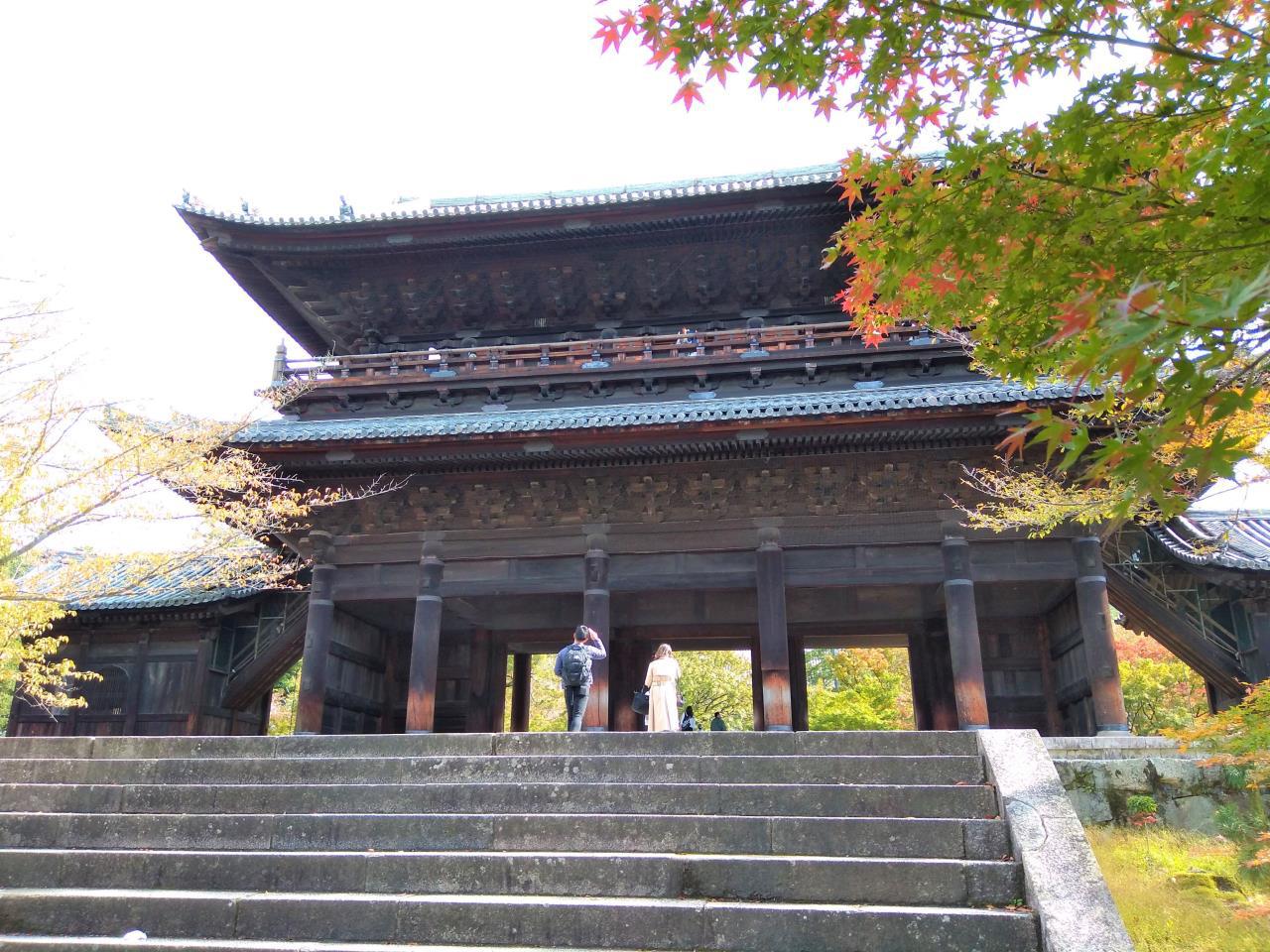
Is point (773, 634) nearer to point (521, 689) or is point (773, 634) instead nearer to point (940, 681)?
point (940, 681)

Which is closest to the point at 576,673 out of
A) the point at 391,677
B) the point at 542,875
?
the point at 542,875

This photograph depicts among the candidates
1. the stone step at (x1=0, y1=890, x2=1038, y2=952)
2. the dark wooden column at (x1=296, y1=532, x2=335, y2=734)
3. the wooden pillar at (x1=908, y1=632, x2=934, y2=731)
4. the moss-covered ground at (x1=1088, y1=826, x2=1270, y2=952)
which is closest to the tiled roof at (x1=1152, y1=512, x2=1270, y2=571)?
the wooden pillar at (x1=908, y1=632, x2=934, y2=731)

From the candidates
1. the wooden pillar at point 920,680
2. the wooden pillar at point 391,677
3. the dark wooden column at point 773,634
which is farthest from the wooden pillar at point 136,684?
the wooden pillar at point 920,680

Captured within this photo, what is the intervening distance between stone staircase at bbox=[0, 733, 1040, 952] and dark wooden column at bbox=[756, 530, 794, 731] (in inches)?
209

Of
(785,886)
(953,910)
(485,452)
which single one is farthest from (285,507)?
(953,910)

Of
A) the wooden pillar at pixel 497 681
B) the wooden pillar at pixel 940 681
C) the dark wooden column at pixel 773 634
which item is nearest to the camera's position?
the dark wooden column at pixel 773 634

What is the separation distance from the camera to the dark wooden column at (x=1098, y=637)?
37.0 ft

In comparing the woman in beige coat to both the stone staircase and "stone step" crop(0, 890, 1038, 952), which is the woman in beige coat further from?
"stone step" crop(0, 890, 1038, 952)

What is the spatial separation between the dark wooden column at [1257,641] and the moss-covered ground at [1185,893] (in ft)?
19.8

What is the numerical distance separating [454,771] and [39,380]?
629cm

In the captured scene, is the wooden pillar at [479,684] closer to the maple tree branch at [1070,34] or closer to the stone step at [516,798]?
the stone step at [516,798]

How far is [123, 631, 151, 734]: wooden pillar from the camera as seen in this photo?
1582 cm

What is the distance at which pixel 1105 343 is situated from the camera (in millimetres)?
2758

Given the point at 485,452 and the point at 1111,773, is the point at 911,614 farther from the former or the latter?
the point at 485,452
